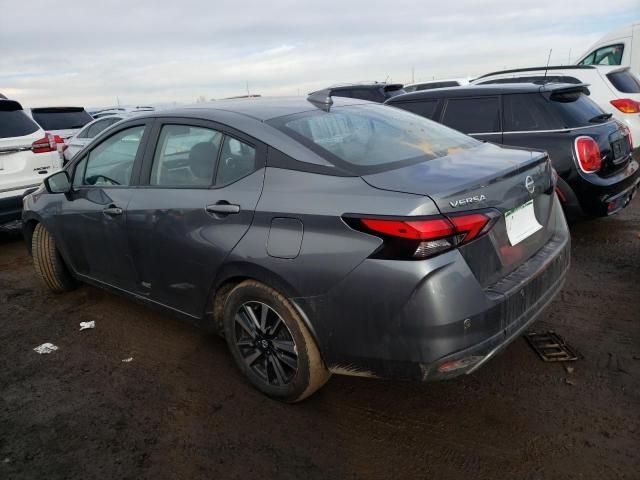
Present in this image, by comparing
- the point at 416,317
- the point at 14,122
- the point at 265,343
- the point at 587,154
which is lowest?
the point at 265,343

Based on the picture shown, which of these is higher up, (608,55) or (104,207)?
(608,55)

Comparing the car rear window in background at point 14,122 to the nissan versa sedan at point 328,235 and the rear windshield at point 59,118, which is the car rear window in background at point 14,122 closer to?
the nissan versa sedan at point 328,235

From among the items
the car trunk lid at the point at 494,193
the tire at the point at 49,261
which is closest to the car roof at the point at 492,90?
the car trunk lid at the point at 494,193

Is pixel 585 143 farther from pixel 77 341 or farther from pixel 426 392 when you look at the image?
pixel 77 341

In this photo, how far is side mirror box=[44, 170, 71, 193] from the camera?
3723 millimetres

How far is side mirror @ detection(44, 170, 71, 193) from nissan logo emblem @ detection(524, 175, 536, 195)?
10.4 feet

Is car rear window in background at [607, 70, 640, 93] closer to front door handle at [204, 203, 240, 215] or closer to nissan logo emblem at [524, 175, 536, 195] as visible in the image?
nissan logo emblem at [524, 175, 536, 195]

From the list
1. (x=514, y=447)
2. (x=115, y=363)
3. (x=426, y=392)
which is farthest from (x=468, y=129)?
(x=115, y=363)

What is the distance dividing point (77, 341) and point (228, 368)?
1295 mm

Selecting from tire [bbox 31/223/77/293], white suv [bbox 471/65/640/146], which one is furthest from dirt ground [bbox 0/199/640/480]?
white suv [bbox 471/65/640/146]

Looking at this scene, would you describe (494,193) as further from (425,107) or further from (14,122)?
(14,122)

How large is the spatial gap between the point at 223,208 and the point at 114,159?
1.37 metres

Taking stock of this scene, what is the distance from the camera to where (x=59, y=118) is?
37.3ft

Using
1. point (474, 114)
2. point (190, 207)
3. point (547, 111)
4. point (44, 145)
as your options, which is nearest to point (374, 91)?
point (474, 114)
